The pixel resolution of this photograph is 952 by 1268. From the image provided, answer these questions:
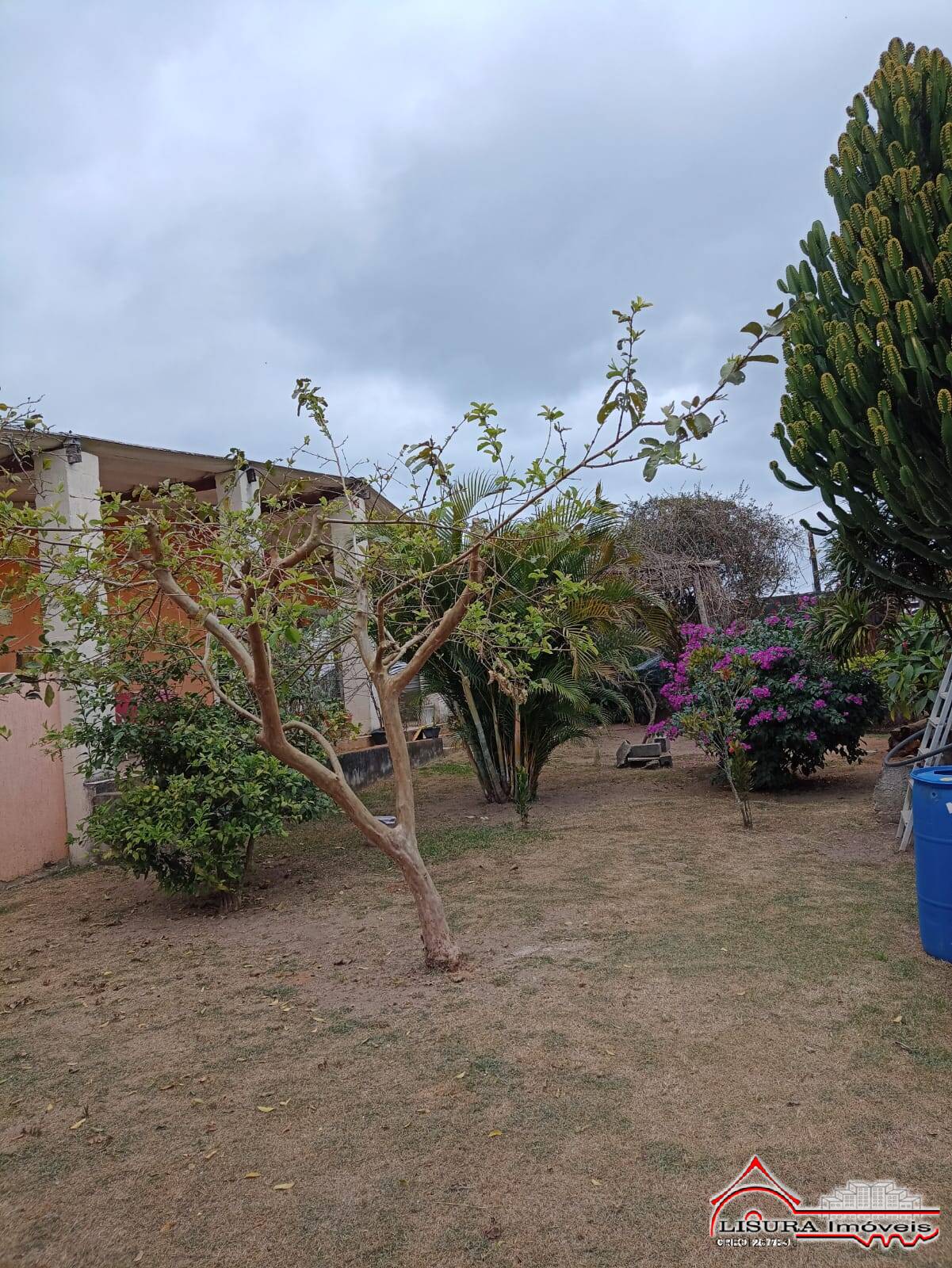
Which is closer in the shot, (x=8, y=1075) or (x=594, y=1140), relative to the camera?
(x=594, y=1140)

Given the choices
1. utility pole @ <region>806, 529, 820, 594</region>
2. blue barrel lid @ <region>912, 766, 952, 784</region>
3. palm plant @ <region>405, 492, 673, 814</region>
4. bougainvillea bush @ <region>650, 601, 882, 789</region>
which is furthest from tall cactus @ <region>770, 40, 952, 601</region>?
utility pole @ <region>806, 529, 820, 594</region>

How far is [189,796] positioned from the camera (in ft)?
20.6

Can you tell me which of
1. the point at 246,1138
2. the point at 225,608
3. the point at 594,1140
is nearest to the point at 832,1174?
the point at 594,1140

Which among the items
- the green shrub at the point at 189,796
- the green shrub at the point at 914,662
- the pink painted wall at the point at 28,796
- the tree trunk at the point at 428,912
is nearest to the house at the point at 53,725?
the pink painted wall at the point at 28,796

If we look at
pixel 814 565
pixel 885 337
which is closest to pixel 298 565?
pixel 885 337

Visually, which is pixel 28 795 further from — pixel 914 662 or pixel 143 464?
pixel 914 662

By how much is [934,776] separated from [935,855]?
0.41 meters

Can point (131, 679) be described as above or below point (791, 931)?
above

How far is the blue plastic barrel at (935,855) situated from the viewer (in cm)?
457

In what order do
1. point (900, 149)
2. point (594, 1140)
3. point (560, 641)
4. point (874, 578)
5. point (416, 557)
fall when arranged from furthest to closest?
point (560, 641) → point (874, 578) → point (900, 149) → point (416, 557) → point (594, 1140)

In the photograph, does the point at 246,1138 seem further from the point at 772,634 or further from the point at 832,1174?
the point at 772,634

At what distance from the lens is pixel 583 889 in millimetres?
6570

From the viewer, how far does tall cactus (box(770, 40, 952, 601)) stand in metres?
6.02

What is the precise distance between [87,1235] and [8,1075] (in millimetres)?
1518
